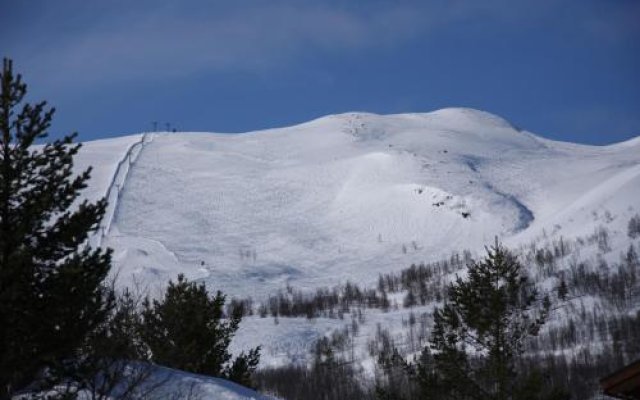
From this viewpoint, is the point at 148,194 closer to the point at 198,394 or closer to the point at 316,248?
the point at 316,248

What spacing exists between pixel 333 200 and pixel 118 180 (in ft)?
83.4

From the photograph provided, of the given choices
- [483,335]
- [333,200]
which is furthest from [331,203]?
[483,335]

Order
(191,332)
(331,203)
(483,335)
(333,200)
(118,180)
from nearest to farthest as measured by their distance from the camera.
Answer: (483,335)
(191,332)
(118,180)
(331,203)
(333,200)

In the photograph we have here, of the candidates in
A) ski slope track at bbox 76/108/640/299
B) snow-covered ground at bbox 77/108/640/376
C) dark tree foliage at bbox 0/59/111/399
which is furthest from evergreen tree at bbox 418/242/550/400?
ski slope track at bbox 76/108/640/299

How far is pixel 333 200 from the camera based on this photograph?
93.6 m

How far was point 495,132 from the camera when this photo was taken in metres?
127

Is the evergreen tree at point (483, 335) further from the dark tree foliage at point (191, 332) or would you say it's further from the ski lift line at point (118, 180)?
the ski lift line at point (118, 180)

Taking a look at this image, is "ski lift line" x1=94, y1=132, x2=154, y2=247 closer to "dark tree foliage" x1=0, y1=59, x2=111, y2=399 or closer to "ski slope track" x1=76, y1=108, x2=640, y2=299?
"ski slope track" x1=76, y1=108, x2=640, y2=299

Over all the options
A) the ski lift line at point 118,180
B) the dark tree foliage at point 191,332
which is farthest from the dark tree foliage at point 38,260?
the ski lift line at point 118,180

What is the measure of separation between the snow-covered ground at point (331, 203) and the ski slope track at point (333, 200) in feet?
0.68

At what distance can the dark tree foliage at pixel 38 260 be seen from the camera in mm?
10188

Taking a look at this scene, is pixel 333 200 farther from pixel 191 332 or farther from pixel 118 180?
pixel 191 332

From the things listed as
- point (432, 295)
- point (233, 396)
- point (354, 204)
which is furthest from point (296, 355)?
point (233, 396)

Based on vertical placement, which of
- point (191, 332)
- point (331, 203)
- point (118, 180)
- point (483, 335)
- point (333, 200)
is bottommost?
point (483, 335)
